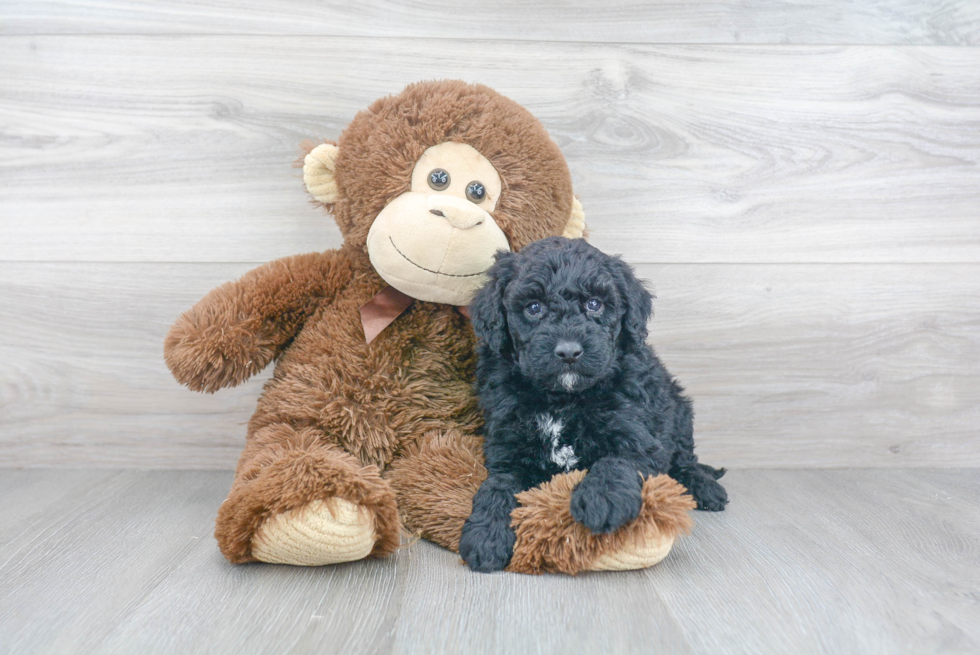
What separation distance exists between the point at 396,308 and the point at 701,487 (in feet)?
2.10

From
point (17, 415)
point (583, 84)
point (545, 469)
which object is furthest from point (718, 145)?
point (17, 415)

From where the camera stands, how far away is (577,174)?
1.57m

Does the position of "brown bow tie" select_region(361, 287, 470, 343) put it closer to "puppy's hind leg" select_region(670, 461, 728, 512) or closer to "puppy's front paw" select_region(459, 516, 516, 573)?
"puppy's front paw" select_region(459, 516, 516, 573)

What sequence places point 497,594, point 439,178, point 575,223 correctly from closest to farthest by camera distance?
1. point 497,594
2. point 439,178
3. point 575,223

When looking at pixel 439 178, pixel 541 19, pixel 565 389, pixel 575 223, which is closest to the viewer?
pixel 565 389

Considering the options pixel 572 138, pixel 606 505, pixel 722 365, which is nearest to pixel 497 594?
pixel 606 505

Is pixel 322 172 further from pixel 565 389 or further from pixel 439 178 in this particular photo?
pixel 565 389

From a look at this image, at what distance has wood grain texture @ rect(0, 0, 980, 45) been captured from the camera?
5.00 feet

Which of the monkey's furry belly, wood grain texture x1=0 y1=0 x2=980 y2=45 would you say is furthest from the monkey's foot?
wood grain texture x1=0 y1=0 x2=980 y2=45

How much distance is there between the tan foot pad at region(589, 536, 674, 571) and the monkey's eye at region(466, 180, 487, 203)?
58 cm

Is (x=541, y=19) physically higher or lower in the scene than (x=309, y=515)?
higher

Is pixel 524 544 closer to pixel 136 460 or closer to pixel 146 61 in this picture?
pixel 136 460

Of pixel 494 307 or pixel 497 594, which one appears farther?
pixel 494 307

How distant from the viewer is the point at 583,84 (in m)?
1.55
